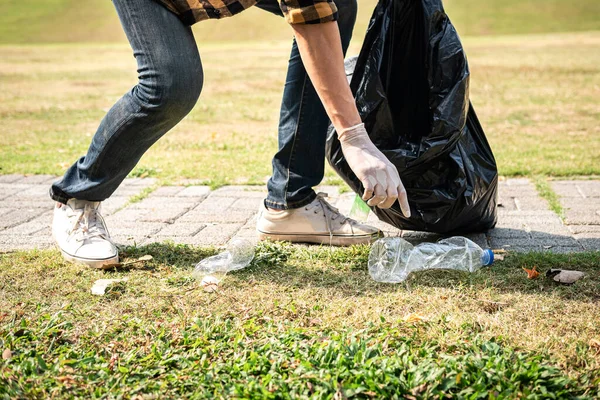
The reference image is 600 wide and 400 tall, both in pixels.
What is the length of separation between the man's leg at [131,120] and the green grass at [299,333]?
155 millimetres

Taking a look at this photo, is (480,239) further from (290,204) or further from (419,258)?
(290,204)

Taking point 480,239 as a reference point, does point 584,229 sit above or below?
below

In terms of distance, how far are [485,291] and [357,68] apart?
1114 millimetres

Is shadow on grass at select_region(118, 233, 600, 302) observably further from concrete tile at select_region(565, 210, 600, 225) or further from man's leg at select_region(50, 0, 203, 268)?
concrete tile at select_region(565, 210, 600, 225)

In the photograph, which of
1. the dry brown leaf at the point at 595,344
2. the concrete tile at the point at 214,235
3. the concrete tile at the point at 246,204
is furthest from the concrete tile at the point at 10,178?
the dry brown leaf at the point at 595,344

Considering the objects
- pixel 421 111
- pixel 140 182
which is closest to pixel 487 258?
pixel 421 111

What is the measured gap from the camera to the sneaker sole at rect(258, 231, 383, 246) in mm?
3270

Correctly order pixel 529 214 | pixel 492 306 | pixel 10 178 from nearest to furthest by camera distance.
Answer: pixel 492 306, pixel 529 214, pixel 10 178

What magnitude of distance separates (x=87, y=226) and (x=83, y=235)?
0.17ft

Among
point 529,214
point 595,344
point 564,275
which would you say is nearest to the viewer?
point 595,344

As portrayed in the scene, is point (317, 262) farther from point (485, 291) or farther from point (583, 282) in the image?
point (583, 282)

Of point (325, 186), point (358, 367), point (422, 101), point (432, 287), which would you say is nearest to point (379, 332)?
point (358, 367)

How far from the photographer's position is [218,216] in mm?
3881

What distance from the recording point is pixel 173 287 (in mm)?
2680
